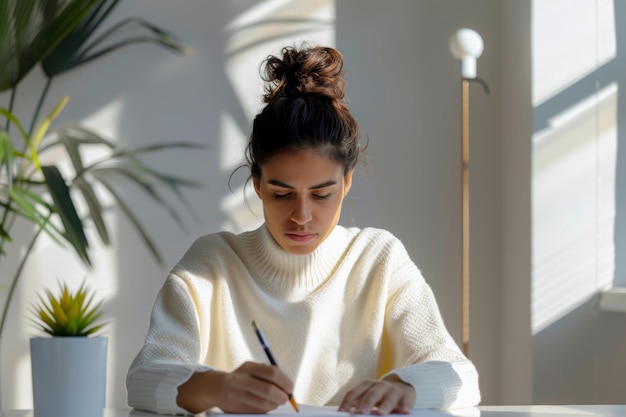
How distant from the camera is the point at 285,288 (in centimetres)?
179

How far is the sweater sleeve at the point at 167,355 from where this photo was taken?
4.54 feet

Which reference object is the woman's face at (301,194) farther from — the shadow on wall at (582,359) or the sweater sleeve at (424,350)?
the shadow on wall at (582,359)

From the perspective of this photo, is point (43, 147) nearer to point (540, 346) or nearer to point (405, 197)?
point (405, 197)

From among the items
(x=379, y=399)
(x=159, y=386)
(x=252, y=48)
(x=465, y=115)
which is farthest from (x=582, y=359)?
(x=159, y=386)

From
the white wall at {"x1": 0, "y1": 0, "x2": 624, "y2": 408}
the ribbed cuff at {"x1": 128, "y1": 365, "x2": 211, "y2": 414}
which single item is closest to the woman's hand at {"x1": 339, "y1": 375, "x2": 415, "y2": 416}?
the ribbed cuff at {"x1": 128, "y1": 365, "x2": 211, "y2": 414}

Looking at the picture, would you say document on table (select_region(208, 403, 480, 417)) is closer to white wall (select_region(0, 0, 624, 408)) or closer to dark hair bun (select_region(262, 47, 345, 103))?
dark hair bun (select_region(262, 47, 345, 103))

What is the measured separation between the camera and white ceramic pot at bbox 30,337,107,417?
3.73 ft

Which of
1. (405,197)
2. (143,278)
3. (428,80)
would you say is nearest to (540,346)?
(405,197)

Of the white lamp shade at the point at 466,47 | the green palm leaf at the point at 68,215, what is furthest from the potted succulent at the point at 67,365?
the white lamp shade at the point at 466,47

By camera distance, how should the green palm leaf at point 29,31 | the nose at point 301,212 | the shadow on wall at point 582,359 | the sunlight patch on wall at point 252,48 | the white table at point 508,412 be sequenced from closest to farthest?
the white table at point 508,412, the nose at point 301,212, the green palm leaf at point 29,31, the shadow on wall at point 582,359, the sunlight patch on wall at point 252,48

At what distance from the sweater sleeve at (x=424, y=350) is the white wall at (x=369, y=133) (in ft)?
5.37

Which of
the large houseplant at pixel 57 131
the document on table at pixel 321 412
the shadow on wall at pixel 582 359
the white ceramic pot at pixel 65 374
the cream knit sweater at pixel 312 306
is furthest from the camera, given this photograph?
the shadow on wall at pixel 582 359

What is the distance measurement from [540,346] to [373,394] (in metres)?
1.94

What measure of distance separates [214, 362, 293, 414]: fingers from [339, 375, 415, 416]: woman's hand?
0.10 meters
